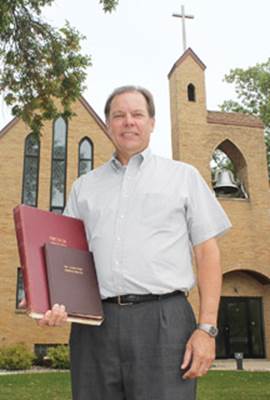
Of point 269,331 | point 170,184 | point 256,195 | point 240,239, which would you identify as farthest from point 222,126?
point 170,184

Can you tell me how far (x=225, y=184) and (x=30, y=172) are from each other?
26.9 ft

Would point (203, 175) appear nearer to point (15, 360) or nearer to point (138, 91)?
point (15, 360)

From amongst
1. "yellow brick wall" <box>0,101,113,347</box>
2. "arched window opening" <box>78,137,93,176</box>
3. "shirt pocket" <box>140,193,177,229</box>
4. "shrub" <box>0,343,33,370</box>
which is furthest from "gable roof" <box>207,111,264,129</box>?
"shirt pocket" <box>140,193,177,229</box>

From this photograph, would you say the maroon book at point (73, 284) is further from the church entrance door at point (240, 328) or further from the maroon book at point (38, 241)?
the church entrance door at point (240, 328)

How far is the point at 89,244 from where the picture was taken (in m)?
2.74

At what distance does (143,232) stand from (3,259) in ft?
59.1

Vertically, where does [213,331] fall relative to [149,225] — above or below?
below

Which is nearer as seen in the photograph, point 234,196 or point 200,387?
point 200,387

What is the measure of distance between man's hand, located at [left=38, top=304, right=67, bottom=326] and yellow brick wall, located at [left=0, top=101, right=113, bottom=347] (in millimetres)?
17125

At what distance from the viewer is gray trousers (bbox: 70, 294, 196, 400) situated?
241cm

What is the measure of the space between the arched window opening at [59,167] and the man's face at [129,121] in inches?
720

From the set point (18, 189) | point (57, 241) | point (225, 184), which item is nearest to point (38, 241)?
point (57, 241)

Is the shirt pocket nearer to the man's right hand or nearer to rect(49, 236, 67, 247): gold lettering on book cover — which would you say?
rect(49, 236, 67, 247): gold lettering on book cover

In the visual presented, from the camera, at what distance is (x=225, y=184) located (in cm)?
2098
